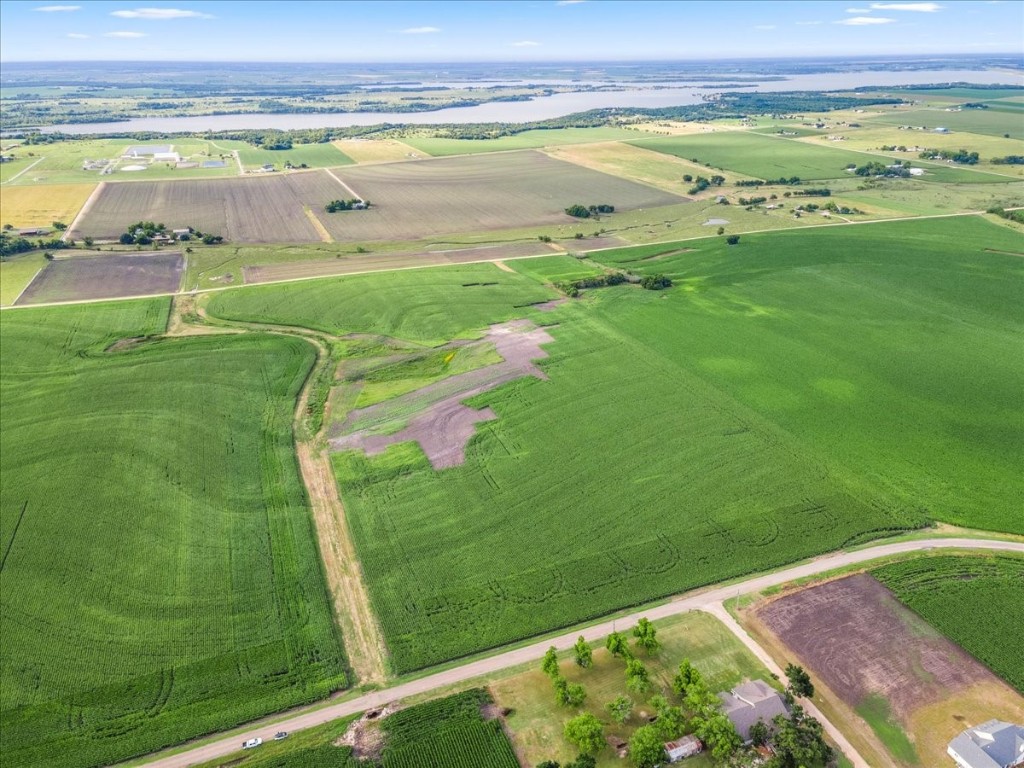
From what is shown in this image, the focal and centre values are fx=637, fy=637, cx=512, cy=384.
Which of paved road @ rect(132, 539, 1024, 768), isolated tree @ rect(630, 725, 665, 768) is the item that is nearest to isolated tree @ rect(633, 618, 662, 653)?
paved road @ rect(132, 539, 1024, 768)

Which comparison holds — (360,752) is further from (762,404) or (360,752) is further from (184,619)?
(762,404)

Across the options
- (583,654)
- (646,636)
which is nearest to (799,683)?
(646,636)

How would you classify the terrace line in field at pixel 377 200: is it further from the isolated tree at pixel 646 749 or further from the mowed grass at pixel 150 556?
the isolated tree at pixel 646 749

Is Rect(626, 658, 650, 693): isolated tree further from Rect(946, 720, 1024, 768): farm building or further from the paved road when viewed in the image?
Rect(946, 720, 1024, 768): farm building

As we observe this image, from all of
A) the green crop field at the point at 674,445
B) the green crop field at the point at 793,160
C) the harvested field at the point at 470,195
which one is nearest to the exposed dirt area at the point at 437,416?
the green crop field at the point at 674,445

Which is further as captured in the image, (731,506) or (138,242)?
(138,242)

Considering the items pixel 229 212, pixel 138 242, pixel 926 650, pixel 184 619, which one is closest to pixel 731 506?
pixel 926 650
